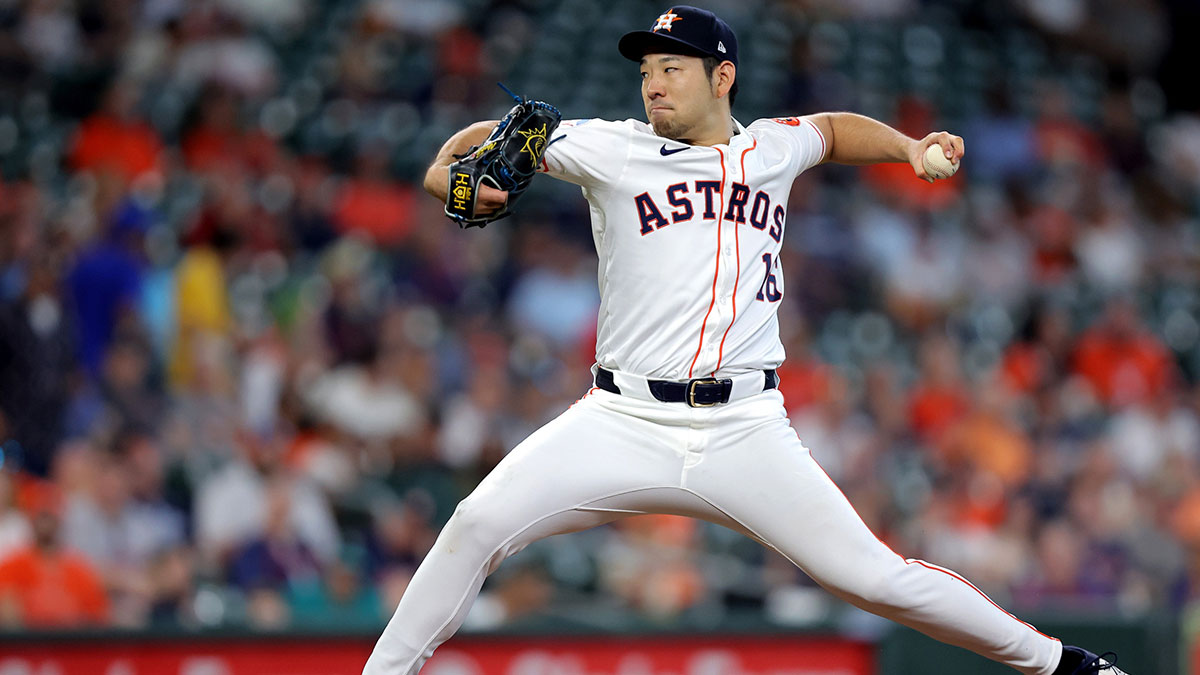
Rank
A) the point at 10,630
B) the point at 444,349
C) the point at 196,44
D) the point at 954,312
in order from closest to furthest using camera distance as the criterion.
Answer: the point at 10,630, the point at 444,349, the point at 196,44, the point at 954,312

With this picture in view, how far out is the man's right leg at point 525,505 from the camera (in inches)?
150

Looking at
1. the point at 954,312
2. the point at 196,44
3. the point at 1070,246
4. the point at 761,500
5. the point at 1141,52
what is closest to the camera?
the point at 761,500

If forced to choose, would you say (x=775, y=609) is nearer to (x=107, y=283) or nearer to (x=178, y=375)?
(x=178, y=375)

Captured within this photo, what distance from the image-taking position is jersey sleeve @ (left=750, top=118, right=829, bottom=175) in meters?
4.13

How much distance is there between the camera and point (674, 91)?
3953 millimetres

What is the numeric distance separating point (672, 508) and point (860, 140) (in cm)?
117

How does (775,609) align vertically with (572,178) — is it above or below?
below

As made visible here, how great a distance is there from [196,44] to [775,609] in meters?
5.20

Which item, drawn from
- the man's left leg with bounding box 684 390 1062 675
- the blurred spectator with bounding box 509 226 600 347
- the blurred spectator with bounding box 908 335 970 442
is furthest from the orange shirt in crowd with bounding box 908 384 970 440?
the man's left leg with bounding box 684 390 1062 675

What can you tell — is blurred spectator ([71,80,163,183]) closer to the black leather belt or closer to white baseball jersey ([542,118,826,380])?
white baseball jersey ([542,118,826,380])

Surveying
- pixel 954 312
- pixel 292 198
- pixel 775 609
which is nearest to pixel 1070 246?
pixel 954 312

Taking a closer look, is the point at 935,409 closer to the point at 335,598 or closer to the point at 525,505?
the point at 335,598

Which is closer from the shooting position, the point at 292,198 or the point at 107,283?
the point at 107,283

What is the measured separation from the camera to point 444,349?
27.5 ft
